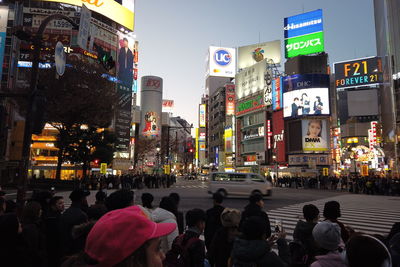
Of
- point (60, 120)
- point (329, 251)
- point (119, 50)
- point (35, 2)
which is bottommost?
point (329, 251)

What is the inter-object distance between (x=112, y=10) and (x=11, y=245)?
58.7 metres

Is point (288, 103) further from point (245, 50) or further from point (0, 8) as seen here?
point (0, 8)

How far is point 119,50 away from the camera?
57.2 metres

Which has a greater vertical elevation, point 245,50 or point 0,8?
point 245,50

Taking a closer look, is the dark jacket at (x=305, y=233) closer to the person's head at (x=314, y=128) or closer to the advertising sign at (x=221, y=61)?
the person's head at (x=314, y=128)

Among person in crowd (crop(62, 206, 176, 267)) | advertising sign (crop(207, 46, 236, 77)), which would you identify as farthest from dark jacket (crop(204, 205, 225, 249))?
advertising sign (crop(207, 46, 236, 77))

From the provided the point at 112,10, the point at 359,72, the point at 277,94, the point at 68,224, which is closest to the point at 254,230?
the point at 68,224

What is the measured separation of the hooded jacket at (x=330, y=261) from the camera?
2781 mm

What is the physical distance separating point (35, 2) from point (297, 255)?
61.1m

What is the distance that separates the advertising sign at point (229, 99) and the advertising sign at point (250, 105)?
5.85m

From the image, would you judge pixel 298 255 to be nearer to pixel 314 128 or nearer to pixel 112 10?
pixel 314 128

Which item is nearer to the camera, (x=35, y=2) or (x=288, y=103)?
(x=35, y=2)

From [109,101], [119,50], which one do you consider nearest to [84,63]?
[109,101]

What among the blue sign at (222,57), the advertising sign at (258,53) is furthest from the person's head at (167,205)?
the blue sign at (222,57)
